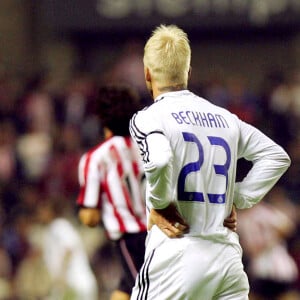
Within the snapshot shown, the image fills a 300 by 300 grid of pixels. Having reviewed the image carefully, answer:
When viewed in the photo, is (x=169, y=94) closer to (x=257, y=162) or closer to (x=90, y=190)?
(x=257, y=162)

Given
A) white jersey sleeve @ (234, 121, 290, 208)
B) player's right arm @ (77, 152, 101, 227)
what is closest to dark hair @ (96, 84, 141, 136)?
player's right arm @ (77, 152, 101, 227)

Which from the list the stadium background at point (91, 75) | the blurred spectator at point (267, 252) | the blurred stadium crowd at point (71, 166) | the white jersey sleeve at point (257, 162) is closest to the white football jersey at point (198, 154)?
the white jersey sleeve at point (257, 162)

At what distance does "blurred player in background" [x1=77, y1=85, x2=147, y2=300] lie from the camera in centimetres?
733

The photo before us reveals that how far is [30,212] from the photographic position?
14.1 meters

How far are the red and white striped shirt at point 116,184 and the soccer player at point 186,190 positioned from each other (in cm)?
196

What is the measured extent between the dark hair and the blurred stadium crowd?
5.43m

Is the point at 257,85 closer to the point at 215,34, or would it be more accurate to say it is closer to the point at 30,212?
the point at 215,34

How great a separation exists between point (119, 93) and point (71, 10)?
35.9 feet

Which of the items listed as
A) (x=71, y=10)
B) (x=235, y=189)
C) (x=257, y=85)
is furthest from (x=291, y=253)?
(x=235, y=189)

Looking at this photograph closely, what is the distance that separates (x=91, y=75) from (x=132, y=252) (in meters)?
11.3

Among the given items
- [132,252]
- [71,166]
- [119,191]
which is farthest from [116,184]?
[71,166]

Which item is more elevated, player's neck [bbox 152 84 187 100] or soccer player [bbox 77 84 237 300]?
player's neck [bbox 152 84 187 100]

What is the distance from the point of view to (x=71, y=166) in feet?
48.6

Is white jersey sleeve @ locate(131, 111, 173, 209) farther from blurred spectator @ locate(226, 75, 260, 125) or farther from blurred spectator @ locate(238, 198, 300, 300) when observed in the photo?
blurred spectator @ locate(226, 75, 260, 125)
